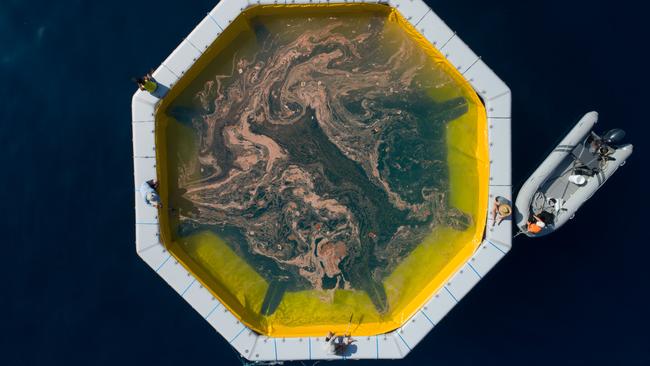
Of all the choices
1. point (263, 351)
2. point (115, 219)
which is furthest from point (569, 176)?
point (115, 219)

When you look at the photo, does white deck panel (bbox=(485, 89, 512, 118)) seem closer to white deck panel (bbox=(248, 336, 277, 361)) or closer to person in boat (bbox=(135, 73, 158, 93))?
white deck panel (bbox=(248, 336, 277, 361))

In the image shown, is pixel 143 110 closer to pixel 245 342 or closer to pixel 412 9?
pixel 245 342

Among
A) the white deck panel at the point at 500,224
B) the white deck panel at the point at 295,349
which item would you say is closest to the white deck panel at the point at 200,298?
the white deck panel at the point at 295,349

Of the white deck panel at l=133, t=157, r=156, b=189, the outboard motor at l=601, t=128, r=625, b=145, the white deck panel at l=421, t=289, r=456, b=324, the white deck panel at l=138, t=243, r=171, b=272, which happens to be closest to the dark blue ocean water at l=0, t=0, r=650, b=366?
the outboard motor at l=601, t=128, r=625, b=145

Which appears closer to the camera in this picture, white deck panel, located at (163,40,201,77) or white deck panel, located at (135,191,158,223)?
white deck panel, located at (163,40,201,77)

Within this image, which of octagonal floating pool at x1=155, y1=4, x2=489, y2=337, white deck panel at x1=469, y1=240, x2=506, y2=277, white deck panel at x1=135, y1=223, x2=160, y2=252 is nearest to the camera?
white deck panel at x1=469, y1=240, x2=506, y2=277

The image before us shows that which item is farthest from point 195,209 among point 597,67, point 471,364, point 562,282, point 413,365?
point 597,67

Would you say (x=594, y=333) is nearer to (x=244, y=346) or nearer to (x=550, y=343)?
(x=550, y=343)
